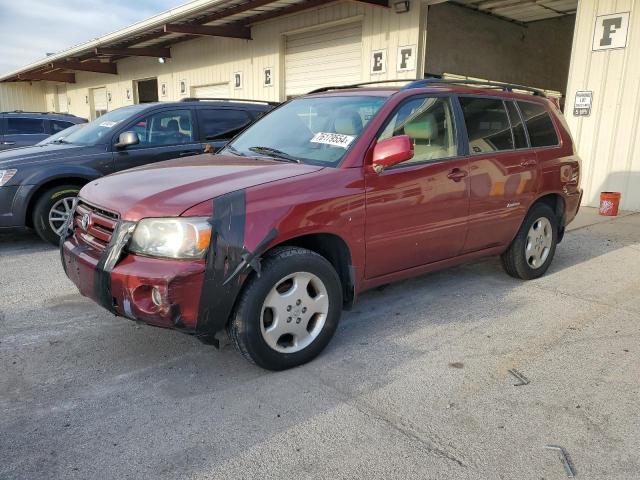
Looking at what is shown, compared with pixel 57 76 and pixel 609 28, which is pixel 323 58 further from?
pixel 57 76

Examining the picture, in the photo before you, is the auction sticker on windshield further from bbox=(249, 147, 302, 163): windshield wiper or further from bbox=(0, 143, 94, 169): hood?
bbox=(0, 143, 94, 169): hood

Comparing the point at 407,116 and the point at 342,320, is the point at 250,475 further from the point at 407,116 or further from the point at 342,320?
the point at 407,116

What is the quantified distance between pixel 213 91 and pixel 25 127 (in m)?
6.52

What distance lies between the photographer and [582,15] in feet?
29.9

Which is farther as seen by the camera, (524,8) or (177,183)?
(524,8)

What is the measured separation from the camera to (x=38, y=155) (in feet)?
19.8

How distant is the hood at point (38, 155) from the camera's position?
584cm

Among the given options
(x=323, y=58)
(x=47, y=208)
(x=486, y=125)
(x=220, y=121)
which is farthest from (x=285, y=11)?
(x=486, y=125)

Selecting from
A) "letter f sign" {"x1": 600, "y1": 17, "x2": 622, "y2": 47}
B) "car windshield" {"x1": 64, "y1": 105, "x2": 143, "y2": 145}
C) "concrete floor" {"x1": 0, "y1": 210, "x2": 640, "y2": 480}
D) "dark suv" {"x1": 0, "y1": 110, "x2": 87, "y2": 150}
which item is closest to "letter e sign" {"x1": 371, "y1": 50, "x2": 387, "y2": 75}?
"letter f sign" {"x1": 600, "y1": 17, "x2": 622, "y2": 47}

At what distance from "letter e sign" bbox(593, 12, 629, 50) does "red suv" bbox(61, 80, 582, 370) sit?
210 inches

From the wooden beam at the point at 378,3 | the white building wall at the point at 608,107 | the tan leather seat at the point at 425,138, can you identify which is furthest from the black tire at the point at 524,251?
the wooden beam at the point at 378,3

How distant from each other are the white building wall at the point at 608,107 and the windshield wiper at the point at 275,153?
7.65 meters

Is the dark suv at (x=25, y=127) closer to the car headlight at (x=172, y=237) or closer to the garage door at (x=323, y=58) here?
the garage door at (x=323, y=58)

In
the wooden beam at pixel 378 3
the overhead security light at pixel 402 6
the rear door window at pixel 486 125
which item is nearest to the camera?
the rear door window at pixel 486 125
